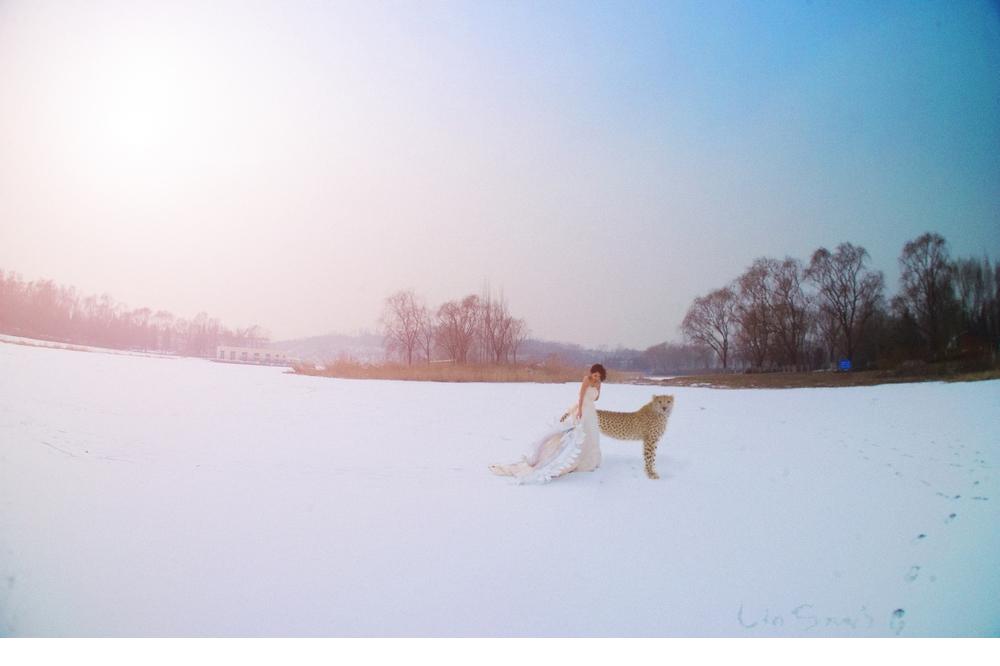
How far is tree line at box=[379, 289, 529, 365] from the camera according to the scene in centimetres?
346

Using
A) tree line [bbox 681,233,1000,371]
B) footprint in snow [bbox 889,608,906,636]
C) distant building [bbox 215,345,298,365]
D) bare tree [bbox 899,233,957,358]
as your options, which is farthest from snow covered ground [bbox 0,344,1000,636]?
bare tree [bbox 899,233,957,358]

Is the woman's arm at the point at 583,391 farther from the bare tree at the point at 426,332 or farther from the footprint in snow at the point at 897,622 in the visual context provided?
the footprint in snow at the point at 897,622

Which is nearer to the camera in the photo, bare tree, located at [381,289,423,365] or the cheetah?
the cheetah

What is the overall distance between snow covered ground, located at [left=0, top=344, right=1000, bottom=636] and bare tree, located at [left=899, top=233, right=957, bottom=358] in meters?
0.37

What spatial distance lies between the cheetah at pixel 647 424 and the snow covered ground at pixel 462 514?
0.50 feet

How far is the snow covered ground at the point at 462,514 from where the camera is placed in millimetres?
2260

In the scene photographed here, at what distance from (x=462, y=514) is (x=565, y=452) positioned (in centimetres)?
70

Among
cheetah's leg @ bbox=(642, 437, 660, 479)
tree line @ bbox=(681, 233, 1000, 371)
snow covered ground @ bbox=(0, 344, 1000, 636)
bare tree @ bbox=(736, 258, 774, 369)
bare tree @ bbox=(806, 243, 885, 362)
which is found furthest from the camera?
bare tree @ bbox=(736, 258, 774, 369)

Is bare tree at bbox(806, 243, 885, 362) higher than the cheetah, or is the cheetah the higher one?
bare tree at bbox(806, 243, 885, 362)

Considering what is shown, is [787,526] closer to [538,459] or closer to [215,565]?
[538,459]

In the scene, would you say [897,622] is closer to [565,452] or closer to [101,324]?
[565,452]

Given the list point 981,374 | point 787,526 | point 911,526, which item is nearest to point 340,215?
point 787,526

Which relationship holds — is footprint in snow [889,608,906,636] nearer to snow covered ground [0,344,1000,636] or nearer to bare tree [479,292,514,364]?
snow covered ground [0,344,1000,636]

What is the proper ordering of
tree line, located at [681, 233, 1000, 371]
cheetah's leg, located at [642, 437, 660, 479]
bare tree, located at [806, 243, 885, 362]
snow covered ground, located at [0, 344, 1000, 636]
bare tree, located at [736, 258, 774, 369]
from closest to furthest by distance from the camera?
snow covered ground, located at [0, 344, 1000, 636], cheetah's leg, located at [642, 437, 660, 479], tree line, located at [681, 233, 1000, 371], bare tree, located at [806, 243, 885, 362], bare tree, located at [736, 258, 774, 369]
